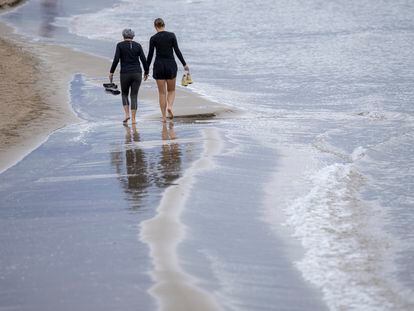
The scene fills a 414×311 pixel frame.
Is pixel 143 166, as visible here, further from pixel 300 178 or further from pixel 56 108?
pixel 56 108

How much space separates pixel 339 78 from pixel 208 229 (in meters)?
14.9

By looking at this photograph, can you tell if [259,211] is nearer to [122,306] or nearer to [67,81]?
[122,306]

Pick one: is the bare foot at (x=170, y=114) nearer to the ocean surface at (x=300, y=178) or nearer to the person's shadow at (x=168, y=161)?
the ocean surface at (x=300, y=178)

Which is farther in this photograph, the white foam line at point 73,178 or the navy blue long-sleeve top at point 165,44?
the navy blue long-sleeve top at point 165,44

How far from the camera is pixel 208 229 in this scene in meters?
7.31

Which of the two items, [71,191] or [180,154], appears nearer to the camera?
[71,191]

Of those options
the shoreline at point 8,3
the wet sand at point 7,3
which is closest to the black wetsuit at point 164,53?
the shoreline at point 8,3

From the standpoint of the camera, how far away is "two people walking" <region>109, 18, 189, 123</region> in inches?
515

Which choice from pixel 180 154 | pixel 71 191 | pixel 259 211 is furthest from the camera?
pixel 180 154

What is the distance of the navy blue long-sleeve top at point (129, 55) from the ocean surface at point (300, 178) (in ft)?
3.35

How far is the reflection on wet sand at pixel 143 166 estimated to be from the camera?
881 centimetres

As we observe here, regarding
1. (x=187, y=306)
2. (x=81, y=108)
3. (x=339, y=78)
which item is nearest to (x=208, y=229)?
(x=187, y=306)

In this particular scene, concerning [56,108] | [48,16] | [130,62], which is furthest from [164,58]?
[48,16]

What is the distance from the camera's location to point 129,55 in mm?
13133
